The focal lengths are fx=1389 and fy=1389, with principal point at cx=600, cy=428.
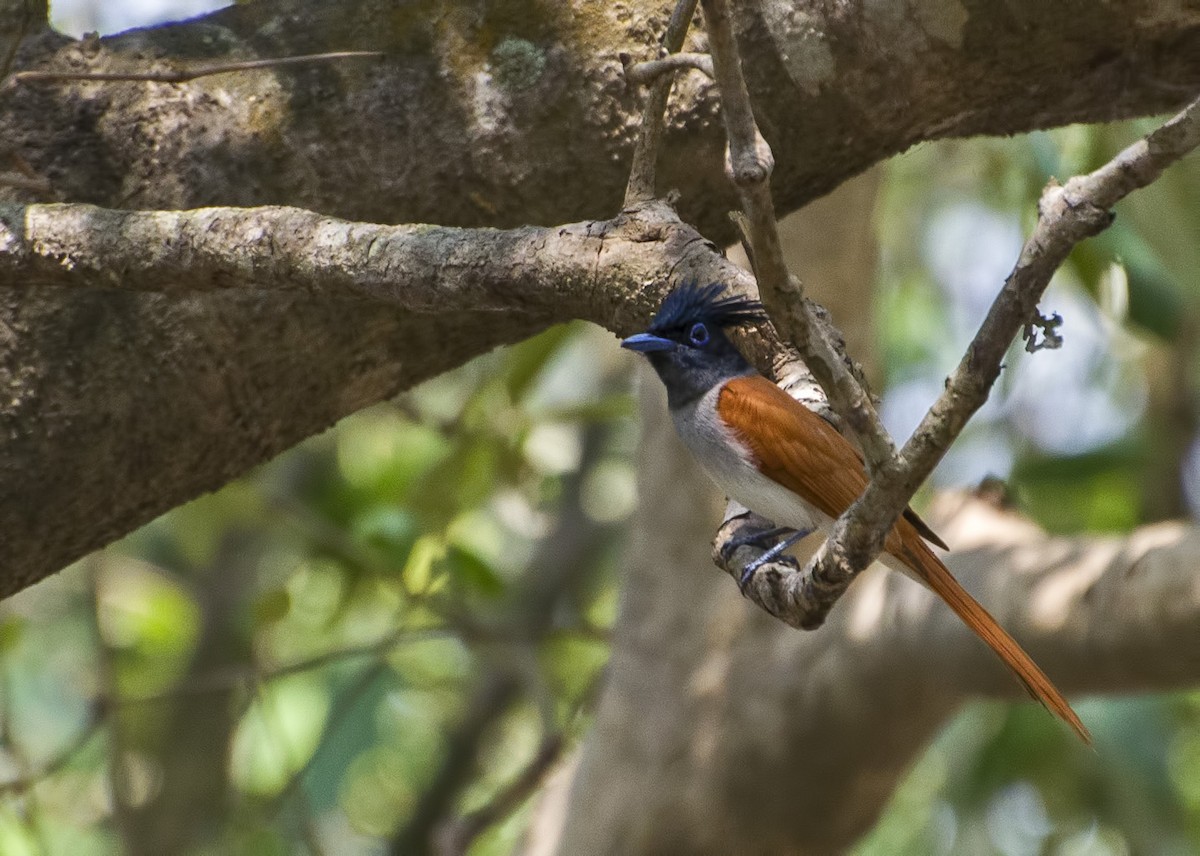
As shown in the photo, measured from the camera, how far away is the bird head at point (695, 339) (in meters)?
2.48

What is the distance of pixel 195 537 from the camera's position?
5.84 metres

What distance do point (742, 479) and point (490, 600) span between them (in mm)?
2884

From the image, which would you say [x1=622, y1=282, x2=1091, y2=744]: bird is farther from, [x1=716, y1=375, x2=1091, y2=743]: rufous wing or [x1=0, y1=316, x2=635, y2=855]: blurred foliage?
[x1=0, y1=316, x2=635, y2=855]: blurred foliage

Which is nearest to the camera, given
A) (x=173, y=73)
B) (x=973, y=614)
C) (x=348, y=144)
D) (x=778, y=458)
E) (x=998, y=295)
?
(x=998, y=295)

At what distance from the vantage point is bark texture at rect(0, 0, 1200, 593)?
104 inches

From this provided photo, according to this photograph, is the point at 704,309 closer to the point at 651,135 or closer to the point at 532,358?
the point at 651,135

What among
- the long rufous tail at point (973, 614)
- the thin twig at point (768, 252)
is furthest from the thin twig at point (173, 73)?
the long rufous tail at point (973, 614)

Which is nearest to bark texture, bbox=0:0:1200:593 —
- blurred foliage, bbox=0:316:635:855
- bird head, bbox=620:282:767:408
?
bird head, bbox=620:282:767:408

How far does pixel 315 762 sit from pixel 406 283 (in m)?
4.33

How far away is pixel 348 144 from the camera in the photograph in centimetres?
277

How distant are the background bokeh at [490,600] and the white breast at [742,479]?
1528 mm

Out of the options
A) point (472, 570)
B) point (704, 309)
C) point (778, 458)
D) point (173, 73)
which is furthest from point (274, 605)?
point (704, 309)

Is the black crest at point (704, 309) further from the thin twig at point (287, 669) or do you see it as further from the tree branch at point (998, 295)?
the thin twig at point (287, 669)

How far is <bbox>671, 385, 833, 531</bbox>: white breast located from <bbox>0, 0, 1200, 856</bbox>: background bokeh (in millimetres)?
1528
